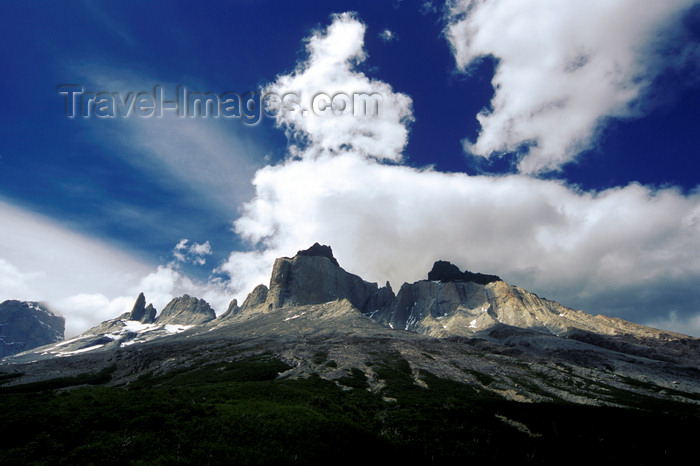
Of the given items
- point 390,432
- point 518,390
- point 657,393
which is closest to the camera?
point 390,432

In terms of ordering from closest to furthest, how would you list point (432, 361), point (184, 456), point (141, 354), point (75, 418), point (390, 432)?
point (184, 456) → point (75, 418) → point (390, 432) → point (432, 361) → point (141, 354)

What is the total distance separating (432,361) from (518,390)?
127 feet

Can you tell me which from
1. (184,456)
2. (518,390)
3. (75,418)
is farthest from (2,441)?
(518,390)

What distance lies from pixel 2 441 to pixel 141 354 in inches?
5155

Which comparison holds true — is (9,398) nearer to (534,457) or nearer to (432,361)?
(534,457)

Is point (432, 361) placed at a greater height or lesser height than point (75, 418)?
lesser

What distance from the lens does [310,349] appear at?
131375mm

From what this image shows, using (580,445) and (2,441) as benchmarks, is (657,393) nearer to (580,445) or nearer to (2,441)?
(580,445)

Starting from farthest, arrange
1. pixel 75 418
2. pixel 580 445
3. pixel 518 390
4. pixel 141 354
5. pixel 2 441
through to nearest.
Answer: pixel 141 354 → pixel 518 390 → pixel 580 445 → pixel 75 418 → pixel 2 441

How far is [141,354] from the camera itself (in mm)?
130750

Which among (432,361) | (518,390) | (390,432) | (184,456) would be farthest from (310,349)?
(184,456)

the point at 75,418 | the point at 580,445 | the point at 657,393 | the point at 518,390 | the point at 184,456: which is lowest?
the point at 657,393

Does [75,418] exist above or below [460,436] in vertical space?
above

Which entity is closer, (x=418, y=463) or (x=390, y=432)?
(x=418, y=463)
